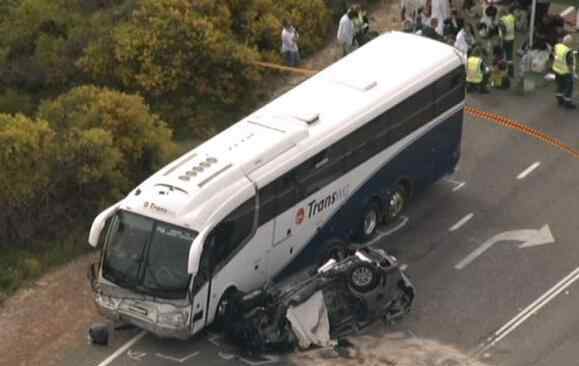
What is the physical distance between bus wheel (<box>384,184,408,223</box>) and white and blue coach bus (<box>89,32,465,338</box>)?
1.3 inches

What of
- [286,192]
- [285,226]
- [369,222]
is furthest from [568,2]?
[285,226]

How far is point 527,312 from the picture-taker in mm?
24719

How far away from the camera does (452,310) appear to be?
24797mm

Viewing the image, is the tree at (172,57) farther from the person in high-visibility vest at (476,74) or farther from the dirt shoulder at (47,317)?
the dirt shoulder at (47,317)

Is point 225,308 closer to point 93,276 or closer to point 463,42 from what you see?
point 93,276

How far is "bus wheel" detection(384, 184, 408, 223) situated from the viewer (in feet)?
88.7

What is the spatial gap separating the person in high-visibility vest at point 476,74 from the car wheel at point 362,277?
9.20m

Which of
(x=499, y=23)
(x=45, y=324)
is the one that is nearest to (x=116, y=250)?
(x=45, y=324)

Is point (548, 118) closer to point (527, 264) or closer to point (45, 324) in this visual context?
point (527, 264)

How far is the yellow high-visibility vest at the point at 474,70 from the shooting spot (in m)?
31.5

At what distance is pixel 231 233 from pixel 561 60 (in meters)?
11.5

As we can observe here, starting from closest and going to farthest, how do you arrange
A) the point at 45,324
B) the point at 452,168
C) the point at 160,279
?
1. the point at 160,279
2. the point at 45,324
3. the point at 452,168

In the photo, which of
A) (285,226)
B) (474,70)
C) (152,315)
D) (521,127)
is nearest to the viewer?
(152,315)

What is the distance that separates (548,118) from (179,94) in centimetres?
859
